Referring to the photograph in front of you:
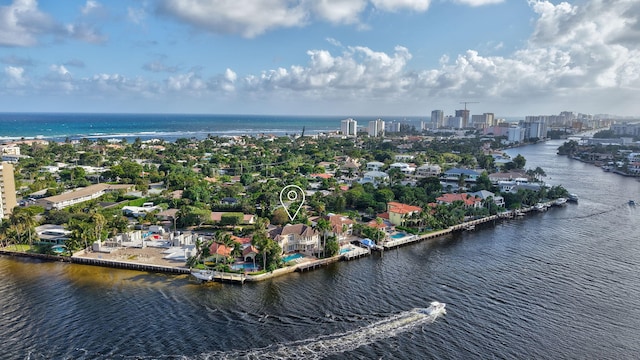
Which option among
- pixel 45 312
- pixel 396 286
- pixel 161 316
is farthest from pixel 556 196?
pixel 45 312

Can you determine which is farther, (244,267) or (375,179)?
(375,179)

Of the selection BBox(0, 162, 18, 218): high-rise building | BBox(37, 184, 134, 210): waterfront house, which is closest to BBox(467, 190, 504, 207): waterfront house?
BBox(37, 184, 134, 210): waterfront house

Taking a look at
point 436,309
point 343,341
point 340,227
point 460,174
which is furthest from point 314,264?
point 460,174

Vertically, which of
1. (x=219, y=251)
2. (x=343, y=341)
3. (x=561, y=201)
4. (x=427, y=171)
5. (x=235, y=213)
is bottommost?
(x=343, y=341)

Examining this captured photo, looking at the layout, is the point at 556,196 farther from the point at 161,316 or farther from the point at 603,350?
the point at 161,316

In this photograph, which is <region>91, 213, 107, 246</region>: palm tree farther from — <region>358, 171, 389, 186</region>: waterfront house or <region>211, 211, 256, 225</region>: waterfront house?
<region>358, 171, 389, 186</region>: waterfront house

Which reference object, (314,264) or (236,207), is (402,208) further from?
(236,207)
